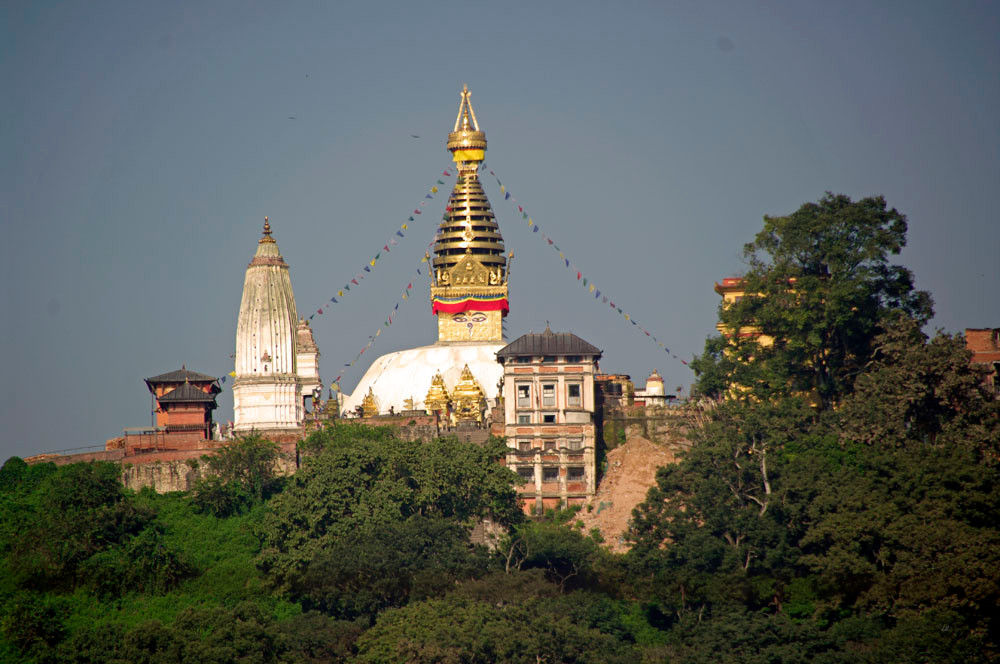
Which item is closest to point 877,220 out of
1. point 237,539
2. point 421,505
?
point 421,505

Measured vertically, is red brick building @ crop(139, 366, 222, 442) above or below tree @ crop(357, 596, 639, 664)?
above

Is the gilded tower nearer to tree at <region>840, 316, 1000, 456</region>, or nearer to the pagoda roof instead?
the pagoda roof

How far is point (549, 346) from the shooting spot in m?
92.9


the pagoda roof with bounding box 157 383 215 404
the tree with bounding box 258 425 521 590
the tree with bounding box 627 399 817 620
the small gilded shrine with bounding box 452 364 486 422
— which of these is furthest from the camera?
the small gilded shrine with bounding box 452 364 486 422

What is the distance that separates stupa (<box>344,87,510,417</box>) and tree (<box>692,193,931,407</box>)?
20.7m

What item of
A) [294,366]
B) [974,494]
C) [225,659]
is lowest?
[225,659]

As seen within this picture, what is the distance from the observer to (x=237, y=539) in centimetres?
8694

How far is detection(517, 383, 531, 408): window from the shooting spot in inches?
3642

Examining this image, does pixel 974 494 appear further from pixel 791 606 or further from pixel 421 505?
pixel 421 505

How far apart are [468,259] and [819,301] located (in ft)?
112

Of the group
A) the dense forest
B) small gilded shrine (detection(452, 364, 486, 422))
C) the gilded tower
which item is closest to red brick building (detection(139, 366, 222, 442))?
the dense forest

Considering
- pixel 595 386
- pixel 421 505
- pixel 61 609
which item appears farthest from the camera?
pixel 595 386

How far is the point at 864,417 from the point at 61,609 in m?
30.0

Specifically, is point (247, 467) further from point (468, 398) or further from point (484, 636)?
point (484, 636)
